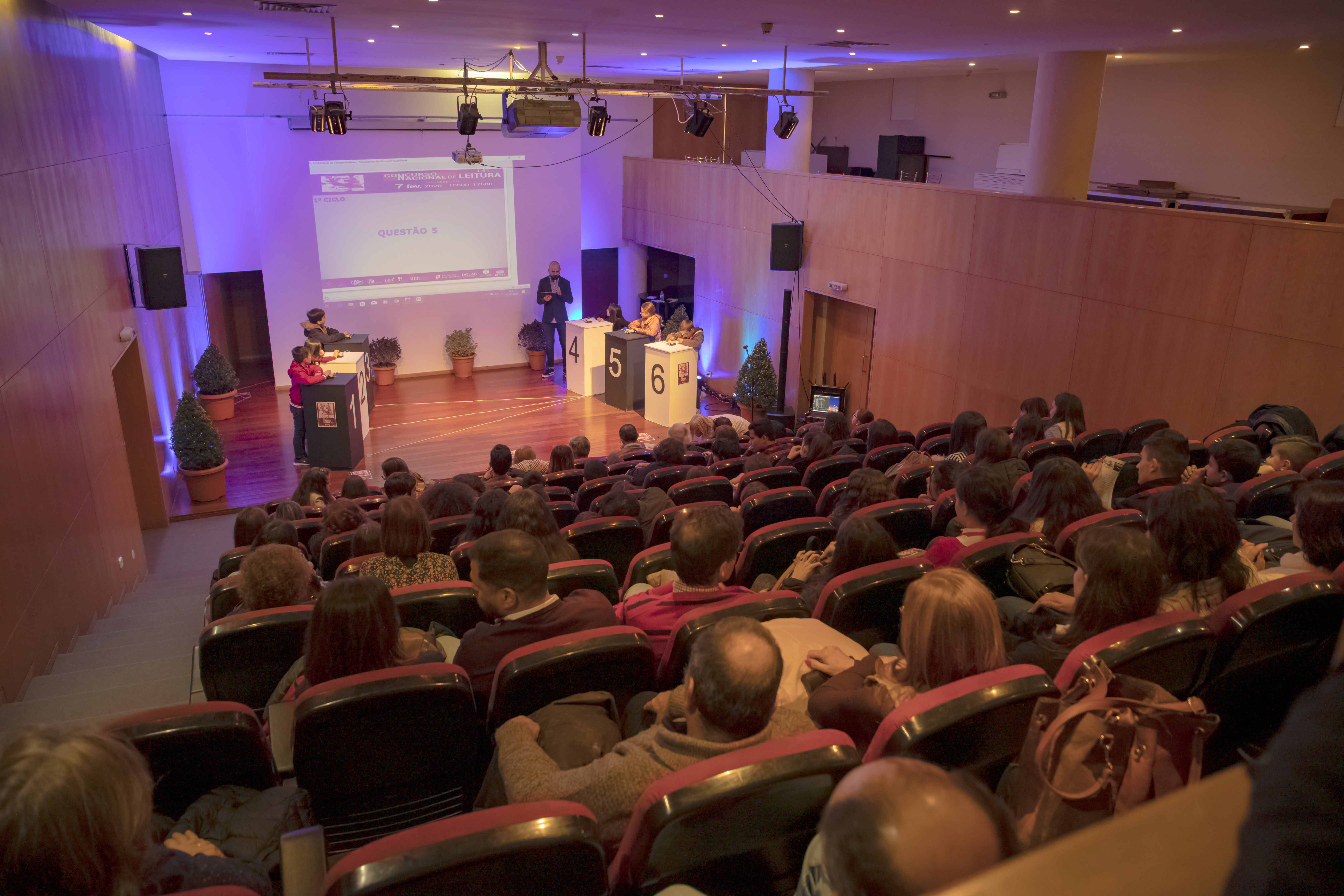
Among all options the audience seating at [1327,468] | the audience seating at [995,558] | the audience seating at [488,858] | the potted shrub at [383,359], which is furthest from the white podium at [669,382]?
the audience seating at [488,858]

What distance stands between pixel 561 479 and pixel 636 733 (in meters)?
4.10

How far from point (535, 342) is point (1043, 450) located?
382 inches

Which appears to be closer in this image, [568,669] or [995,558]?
[568,669]

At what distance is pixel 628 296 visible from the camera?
1628 centimetres

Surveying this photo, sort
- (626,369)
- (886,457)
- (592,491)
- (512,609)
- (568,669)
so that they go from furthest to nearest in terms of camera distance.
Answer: (626,369) < (886,457) < (592,491) < (512,609) < (568,669)

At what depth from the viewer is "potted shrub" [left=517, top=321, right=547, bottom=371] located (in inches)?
535

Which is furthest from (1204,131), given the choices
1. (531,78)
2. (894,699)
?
(894,699)

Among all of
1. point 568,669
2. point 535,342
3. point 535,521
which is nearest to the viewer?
point 568,669

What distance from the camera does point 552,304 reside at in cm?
1340

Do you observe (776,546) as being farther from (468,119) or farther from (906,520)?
(468,119)

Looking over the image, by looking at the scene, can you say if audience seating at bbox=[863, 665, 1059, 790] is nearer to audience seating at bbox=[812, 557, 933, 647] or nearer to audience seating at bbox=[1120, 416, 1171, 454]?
audience seating at bbox=[812, 557, 933, 647]

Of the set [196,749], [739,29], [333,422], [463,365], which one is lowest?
[463,365]

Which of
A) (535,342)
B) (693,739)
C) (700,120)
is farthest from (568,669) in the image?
(535,342)

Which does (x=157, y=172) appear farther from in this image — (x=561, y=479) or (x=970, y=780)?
(x=970, y=780)
